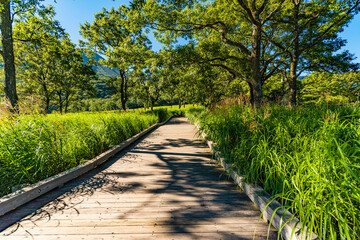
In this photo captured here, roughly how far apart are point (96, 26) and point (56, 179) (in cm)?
1973

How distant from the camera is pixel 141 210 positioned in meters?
2.11

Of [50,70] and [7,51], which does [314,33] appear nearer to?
[7,51]

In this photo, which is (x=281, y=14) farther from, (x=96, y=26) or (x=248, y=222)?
(x=96, y=26)

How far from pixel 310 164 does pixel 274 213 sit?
0.64 meters

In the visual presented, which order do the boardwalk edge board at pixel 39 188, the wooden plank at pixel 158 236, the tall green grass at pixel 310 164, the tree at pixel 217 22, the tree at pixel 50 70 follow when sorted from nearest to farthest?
1. the tall green grass at pixel 310 164
2. the wooden plank at pixel 158 236
3. the boardwalk edge board at pixel 39 188
4. the tree at pixel 217 22
5. the tree at pixel 50 70

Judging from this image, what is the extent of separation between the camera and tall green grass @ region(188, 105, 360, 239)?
1.30 metres

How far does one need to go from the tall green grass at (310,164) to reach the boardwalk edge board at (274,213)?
8 cm

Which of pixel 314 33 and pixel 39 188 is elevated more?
pixel 314 33

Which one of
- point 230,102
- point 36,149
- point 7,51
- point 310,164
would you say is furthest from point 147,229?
point 7,51

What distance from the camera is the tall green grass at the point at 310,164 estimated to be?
4.26 feet

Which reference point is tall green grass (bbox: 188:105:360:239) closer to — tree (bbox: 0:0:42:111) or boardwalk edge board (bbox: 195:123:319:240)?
boardwalk edge board (bbox: 195:123:319:240)

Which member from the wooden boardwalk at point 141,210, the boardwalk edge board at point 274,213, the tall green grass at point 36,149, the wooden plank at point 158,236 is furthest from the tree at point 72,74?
the boardwalk edge board at point 274,213

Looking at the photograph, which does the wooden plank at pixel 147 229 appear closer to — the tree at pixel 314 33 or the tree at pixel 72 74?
the tree at pixel 314 33

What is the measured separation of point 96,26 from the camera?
17.1 m
